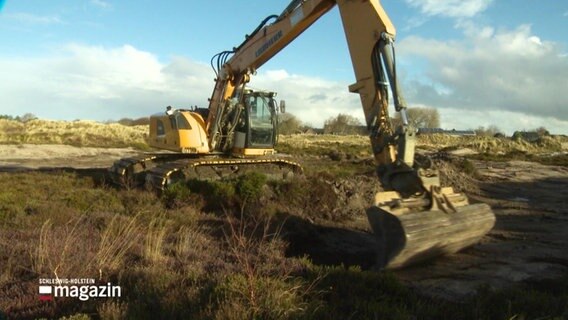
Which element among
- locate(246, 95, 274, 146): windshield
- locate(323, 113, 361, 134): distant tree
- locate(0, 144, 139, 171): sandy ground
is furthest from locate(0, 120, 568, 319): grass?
locate(323, 113, 361, 134): distant tree

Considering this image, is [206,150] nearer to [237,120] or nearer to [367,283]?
[237,120]

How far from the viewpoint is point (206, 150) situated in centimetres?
1572

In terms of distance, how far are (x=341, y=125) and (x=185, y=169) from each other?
73.9 m

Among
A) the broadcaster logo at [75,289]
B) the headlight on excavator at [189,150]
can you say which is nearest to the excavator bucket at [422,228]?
the broadcaster logo at [75,289]

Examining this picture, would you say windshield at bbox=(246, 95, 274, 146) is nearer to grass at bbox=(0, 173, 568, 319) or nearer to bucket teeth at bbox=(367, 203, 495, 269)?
grass at bbox=(0, 173, 568, 319)

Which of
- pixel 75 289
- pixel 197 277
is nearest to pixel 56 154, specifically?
pixel 75 289

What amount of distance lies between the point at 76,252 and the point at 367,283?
3.72 meters

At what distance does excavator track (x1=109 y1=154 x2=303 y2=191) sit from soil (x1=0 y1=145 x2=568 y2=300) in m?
2.33

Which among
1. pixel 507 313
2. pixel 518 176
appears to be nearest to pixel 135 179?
pixel 507 313

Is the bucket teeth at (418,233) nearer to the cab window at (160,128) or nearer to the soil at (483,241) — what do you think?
the soil at (483,241)

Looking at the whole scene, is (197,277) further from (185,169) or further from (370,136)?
(185,169)

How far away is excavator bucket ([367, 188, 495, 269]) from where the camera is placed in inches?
294

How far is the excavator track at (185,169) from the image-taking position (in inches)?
579

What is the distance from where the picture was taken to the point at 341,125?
87375 mm
